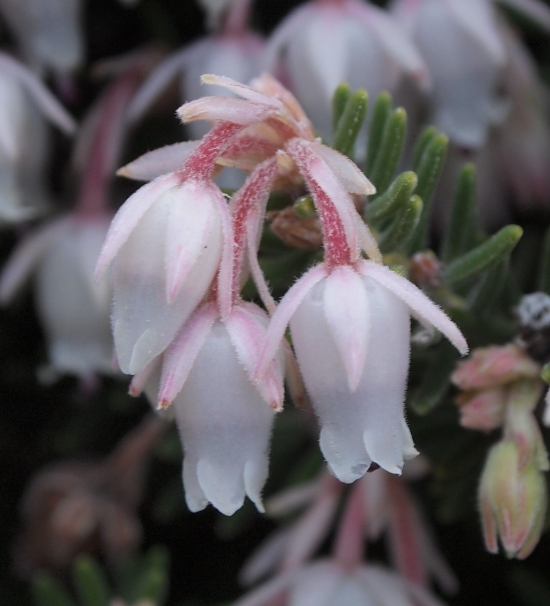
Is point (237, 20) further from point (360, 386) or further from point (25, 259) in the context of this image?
point (360, 386)

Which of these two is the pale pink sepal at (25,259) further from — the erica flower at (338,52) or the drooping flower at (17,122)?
the erica flower at (338,52)

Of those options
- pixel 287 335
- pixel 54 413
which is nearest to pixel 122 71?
pixel 54 413

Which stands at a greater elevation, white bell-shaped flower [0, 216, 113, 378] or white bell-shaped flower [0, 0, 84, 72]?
white bell-shaped flower [0, 0, 84, 72]

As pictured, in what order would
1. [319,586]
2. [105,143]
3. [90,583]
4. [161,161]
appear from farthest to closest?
[105,143] < [90,583] < [319,586] < [161,161]

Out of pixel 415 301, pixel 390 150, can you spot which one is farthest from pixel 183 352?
pixel 390 150

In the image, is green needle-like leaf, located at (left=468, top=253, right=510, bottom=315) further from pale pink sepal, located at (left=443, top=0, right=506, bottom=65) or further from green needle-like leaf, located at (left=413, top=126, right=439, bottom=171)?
pale pink sepal, located at (left=443, top=0, right=506, bottom=65)

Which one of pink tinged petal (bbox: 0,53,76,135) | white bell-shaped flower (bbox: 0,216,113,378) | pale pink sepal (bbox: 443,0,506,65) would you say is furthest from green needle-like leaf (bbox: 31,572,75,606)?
pale pink sepal (bbox: 443,0,506,65)

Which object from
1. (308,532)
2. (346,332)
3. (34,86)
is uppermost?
(346,332)

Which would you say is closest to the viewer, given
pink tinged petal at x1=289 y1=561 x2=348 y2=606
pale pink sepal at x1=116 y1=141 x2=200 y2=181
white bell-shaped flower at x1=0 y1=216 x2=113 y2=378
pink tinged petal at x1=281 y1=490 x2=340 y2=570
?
pale pink sepal at x1=116 y1=141 x2=200 y2=181

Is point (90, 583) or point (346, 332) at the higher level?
→ point (346, 332)
